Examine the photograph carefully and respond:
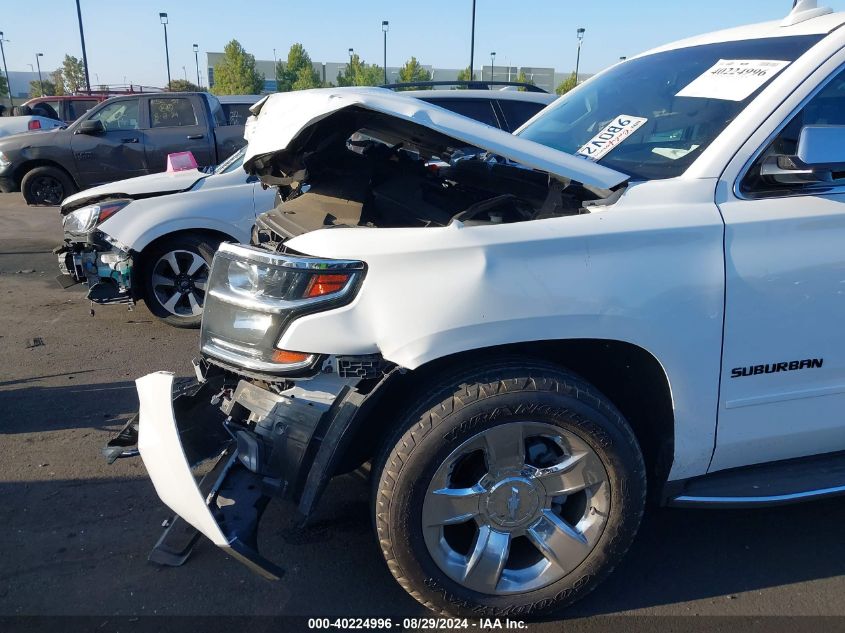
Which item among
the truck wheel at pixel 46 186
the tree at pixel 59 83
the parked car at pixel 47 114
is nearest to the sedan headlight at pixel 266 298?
the truck wheel at pixel 46 186

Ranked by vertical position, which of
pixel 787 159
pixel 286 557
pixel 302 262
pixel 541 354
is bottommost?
pixel 286 557

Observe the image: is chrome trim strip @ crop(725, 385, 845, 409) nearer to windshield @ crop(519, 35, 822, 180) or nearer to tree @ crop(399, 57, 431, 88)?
windshield @ crop(519, 35, 822, 180)

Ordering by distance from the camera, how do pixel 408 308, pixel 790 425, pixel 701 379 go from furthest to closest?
pixel 790 425 < pixel 701 379 < pixel 408 308

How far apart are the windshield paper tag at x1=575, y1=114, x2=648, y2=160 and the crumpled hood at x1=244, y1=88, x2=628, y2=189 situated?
573mm

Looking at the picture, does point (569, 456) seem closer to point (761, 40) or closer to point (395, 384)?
point (395, 384)

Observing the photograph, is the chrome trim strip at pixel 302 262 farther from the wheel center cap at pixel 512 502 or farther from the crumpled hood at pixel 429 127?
the wheel center cap at pixel 512 502

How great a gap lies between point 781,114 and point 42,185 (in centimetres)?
1270

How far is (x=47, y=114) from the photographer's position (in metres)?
18.8

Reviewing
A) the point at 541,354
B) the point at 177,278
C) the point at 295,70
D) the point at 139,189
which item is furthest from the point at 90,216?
the point at 295,70

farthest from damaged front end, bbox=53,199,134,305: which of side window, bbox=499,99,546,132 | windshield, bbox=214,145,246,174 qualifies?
side window, bbox=499,99,546,132

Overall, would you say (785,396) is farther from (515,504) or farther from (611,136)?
(611,136)

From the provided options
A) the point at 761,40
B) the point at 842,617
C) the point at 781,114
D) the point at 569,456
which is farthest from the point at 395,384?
the point at 761,40

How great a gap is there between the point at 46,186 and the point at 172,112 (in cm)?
275

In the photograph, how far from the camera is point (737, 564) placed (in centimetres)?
288
